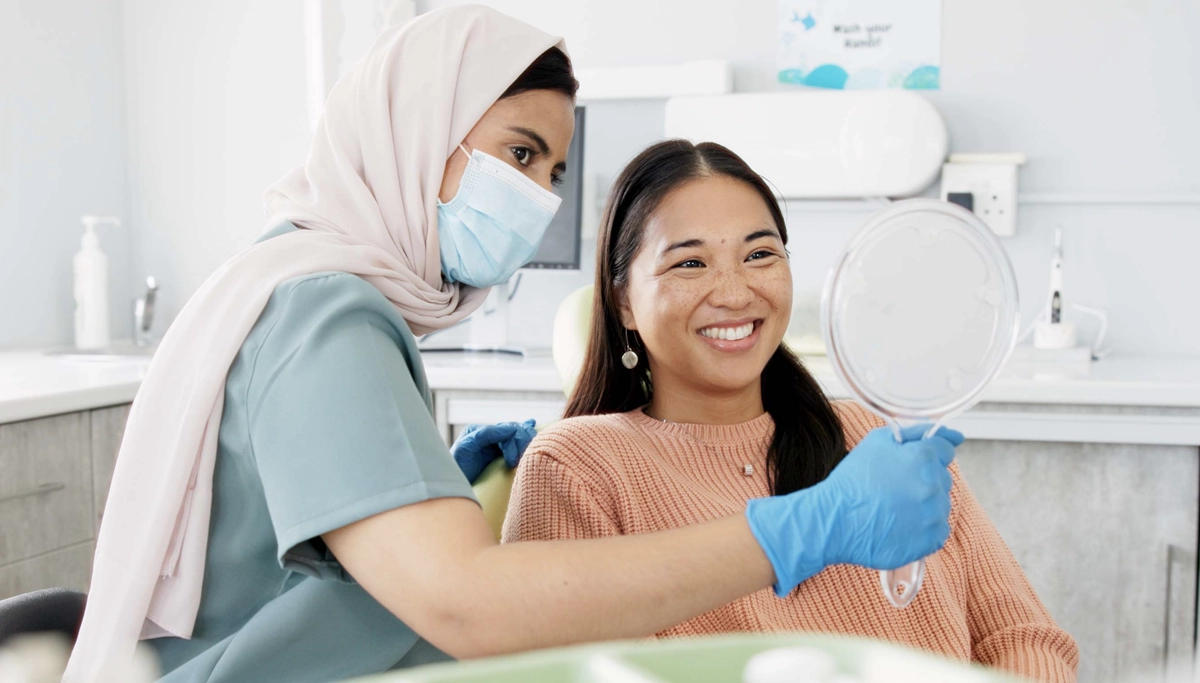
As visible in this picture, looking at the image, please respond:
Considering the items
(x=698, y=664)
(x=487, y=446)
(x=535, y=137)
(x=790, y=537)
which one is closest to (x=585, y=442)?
(x=487, y=446)

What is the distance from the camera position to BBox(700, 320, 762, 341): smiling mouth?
1.45 metres

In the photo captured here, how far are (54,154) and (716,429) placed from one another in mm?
2373

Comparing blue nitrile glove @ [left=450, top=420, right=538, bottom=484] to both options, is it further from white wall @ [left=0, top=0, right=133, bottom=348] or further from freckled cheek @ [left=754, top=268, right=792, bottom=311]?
white wall @ [left=0, top=0, right=133, bottom=348]

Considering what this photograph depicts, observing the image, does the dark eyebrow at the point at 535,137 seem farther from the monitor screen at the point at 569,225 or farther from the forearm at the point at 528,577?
the monitor screen at the point at 569,225

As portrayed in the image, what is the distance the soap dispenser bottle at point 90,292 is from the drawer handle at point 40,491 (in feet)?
2.92

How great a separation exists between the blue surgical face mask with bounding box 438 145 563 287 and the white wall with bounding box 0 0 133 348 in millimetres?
2115

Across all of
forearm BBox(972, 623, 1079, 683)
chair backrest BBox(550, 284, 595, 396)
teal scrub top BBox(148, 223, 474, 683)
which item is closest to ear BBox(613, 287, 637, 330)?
chair backrest BBox(550, 284, 595, 396)

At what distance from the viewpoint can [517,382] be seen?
8.12 ft

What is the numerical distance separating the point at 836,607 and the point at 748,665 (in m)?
0.81

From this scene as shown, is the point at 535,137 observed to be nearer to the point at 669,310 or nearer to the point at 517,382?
the point at 669,310

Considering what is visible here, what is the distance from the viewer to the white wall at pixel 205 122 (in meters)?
3.21

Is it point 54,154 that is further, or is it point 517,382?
point 54,154

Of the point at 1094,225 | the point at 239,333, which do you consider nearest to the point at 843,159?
the point at 1094,225

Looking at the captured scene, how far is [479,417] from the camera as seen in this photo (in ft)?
8.23
